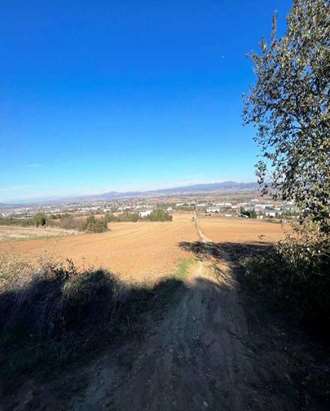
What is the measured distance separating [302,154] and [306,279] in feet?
Result: 11.6

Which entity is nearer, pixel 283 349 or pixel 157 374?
pixel 157 374

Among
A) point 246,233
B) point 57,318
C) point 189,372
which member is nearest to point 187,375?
point 189,372

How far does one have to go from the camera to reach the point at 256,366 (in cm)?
520

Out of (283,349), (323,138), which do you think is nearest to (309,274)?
(283,349)

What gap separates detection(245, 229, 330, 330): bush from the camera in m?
6.18

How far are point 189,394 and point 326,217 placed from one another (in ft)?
16.0

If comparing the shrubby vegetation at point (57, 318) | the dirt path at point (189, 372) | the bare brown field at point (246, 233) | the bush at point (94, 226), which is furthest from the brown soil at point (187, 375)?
the bush at point (94, 226)

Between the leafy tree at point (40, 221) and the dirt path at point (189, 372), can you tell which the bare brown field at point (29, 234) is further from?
the dirt path at point (189, 372)

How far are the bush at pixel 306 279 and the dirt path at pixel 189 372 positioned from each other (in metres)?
1.48

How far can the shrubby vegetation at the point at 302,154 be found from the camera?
6.55m

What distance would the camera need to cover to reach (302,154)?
308 inches

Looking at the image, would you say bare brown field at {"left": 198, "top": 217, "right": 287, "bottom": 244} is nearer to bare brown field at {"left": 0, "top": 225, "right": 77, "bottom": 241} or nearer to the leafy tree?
bare brown field at {"left": 0, "top": 225, "right": 77, "bottom": 241}

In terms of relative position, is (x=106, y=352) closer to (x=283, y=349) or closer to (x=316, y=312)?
(x=283, y=349)

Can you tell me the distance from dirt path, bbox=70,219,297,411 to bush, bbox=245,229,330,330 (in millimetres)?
1484
